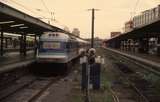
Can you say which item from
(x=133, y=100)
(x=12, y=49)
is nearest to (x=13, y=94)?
(x=133, y=100)

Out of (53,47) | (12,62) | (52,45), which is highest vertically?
(52,45)

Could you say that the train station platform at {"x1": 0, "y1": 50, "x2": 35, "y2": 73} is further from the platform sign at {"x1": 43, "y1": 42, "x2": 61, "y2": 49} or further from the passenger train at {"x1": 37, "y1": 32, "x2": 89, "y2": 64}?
the platform sign at {"x1": 43, "y1": 42, "x2": 61, "y2": 49}

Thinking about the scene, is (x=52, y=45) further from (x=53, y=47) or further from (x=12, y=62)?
(x=12, y=62)

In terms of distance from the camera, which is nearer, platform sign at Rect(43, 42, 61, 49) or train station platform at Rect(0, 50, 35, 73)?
train station platform at Rect(0, 50, 35, 73)

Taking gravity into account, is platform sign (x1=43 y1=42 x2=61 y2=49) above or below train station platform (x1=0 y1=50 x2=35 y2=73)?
above

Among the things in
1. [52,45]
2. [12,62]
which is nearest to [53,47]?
[52,45]

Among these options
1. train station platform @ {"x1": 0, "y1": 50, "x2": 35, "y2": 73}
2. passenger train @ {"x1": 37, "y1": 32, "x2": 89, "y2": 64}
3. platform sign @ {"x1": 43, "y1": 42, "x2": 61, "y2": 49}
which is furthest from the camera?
platform sign @ {"x1": 43, "y1": 42, "x2": 61, "y2": 49}

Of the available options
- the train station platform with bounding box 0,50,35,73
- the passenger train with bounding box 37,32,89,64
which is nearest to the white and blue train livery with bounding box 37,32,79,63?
the passenger train with bounding box 37,32,89,64

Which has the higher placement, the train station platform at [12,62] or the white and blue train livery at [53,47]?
the white and blue train livery at [53,47]

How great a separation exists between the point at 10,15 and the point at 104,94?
9.06 meters

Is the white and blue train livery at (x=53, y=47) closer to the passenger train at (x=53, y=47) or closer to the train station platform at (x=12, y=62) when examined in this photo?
the passenger train at (x=53, y=47)

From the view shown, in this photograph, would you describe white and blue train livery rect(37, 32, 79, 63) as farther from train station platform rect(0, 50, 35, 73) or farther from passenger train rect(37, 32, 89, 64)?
train station platform rect(0, 50, 35, 73)

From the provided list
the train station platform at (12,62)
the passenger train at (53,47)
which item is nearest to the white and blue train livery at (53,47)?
the passenger train at (53,47)

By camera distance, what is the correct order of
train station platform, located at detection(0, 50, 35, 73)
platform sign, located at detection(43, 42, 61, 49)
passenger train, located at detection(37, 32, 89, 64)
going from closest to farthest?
1. train station platform, located at detection(0, 50, 35, 73)
2. passenger train, located at detection(37, 32, 89, 64)
3. platform sign, located at detection(43, 42, 61, 49)
